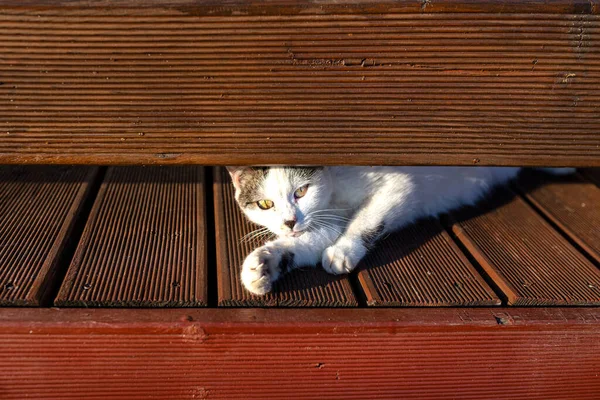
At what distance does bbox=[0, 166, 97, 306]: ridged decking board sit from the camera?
53.0 inches

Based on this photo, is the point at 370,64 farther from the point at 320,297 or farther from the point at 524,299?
the point at 524,299

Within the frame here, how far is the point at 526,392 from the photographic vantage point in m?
1.47

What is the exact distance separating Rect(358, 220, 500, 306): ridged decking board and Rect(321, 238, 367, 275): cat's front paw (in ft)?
0.11

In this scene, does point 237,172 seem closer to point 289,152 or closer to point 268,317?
point 289,152

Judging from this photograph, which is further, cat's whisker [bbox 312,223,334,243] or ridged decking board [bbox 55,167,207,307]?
cat's whisker [bbox 312,223,334,243]

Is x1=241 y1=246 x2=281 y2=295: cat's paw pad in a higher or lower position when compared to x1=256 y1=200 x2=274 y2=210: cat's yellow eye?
lower

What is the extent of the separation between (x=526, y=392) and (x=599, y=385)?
22 cm

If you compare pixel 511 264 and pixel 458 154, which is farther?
pixel 511 264

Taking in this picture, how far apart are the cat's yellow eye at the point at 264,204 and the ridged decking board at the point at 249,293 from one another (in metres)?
0.10

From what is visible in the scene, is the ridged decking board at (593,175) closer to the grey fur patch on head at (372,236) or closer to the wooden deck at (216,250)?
the wooden deck at (216,250)

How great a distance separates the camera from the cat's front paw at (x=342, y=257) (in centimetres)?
152

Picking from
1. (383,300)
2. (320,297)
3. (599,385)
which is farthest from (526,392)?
(320,297)

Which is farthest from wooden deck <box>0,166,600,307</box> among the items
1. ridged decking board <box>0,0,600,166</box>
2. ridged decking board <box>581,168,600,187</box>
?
ridged decking board <box>0,0,600,166</box>

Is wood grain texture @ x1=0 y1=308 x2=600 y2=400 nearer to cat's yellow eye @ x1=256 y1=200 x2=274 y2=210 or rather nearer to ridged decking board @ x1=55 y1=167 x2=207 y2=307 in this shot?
ridged decking board @ x1=55 y1=167 x2=207 y2=307
